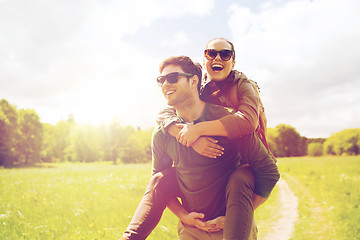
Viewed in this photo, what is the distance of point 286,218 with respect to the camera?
9.09 metres

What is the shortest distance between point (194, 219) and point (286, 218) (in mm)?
7453

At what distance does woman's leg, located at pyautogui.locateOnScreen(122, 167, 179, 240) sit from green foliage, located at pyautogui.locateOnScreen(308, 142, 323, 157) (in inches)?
2812

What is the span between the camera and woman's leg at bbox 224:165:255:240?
2.41 metres

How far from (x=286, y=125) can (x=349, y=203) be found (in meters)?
69.6

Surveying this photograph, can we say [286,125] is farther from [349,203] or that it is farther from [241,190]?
[241,190]

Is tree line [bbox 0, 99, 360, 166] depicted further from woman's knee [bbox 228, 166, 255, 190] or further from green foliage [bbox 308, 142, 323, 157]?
woman's knee [bbox 228, 166, 255, 190]

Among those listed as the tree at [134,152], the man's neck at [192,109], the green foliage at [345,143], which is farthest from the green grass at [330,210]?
the tree at [134,152]

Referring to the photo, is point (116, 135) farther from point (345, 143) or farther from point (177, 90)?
point (177, 90)

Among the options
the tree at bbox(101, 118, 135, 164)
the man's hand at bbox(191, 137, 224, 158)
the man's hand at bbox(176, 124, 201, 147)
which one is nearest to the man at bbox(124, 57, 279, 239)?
the man's hand at bbox(191, 137, 224, 158)

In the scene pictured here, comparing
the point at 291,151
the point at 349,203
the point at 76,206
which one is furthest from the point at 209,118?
the point at 291,151

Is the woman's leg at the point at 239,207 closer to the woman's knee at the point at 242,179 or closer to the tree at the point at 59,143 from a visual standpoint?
the woman's knee at the point at 242,179

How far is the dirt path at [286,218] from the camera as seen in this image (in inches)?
286

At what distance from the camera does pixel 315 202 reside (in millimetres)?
11805

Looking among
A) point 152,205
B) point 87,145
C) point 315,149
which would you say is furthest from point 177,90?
point 315,149
